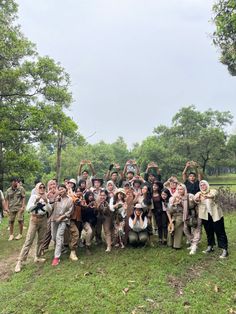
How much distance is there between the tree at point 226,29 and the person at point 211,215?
422 centimetres

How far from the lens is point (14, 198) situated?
369 inches

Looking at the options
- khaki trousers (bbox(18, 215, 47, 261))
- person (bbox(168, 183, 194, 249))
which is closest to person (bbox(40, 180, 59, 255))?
khaki trousers (bbox(18, 215, 47, 261))

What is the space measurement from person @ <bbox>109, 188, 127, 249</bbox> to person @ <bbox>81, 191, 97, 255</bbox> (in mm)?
504

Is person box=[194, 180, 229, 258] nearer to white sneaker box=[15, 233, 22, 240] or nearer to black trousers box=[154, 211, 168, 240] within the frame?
black trousers box=[154, 211, 168, 240]

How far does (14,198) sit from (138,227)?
475cm

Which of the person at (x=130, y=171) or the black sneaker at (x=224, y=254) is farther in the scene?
the person at (x=130, y=171)

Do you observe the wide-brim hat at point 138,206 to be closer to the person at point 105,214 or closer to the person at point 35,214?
the person at point 105,214

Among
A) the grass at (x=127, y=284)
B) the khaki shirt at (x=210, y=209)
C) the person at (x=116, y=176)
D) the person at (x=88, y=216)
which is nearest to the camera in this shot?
the grass at (x=127, y=284)

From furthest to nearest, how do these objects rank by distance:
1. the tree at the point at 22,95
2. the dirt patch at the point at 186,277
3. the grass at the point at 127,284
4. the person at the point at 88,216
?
the tree at the point at 22,95 < the person at the point at 88,216 < the dirt patch at the point at 186,277 < the grass at the point at 127,284

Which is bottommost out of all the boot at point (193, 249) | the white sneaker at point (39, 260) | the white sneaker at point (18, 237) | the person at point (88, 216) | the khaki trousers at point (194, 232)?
the white sneaker at point (39, 260)

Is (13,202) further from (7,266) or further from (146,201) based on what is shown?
(146,201)

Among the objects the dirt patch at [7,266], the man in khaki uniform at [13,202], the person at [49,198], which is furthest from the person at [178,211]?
the man in khaki uniform at [13,202]

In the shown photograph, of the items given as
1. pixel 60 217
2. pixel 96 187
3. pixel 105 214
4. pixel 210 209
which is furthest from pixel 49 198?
pixel 210 209

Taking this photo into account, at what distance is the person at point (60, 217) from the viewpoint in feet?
21.8
